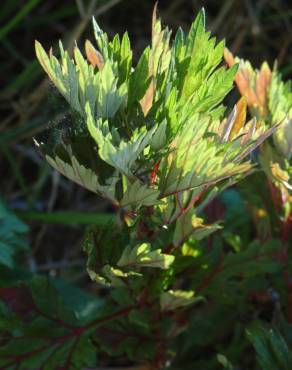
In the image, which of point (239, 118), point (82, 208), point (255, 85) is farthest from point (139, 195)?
point (82, 208)

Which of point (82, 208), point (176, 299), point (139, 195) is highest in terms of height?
point (82, 208)

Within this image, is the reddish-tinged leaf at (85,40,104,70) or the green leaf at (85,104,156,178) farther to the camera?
the reddish-tinged leaf at (85,40,104,70)

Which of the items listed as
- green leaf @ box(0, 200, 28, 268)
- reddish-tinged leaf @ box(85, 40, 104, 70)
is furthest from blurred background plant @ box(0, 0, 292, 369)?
reddish-tinged leaf @ box(85, 40, 104, 70)

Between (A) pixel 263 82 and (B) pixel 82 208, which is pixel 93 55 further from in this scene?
(B) pixel 82 208

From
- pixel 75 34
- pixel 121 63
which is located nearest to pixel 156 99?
pixel 121 63

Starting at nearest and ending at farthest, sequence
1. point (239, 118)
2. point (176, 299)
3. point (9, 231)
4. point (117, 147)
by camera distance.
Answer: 1. point (117, 147)
2. point (239, 118)
3. point (176, 299)
4. point (9, 231)

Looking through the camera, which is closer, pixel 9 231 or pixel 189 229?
pixel 189 229

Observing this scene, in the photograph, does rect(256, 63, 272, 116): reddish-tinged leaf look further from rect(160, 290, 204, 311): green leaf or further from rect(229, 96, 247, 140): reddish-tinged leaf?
rect(160, 290, 204, 311): green leaf

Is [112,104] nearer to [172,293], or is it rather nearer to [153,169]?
[153,169]

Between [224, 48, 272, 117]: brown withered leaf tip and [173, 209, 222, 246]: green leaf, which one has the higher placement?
[224, 48, 272, 117]: brown withered leaf tip
